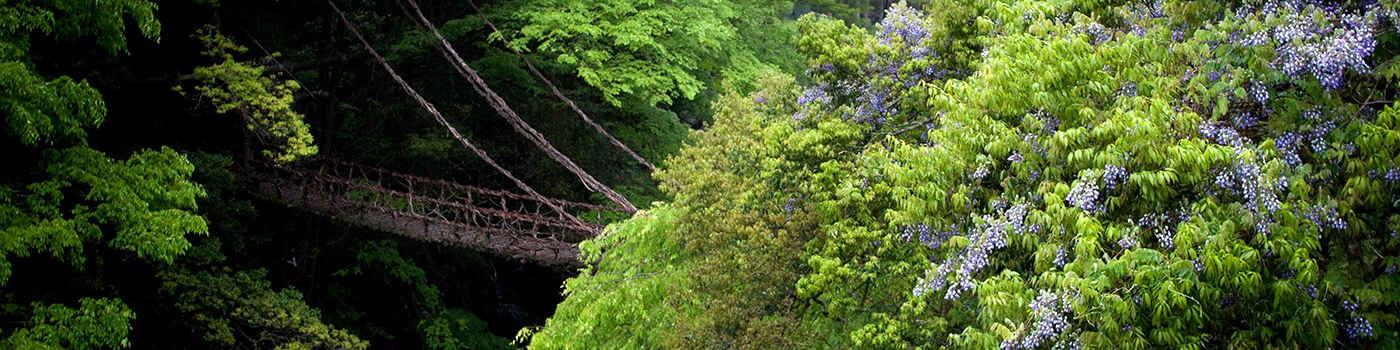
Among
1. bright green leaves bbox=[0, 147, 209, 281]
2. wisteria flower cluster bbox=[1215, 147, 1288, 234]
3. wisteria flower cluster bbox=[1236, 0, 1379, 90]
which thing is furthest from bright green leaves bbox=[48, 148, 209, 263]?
wisteria flower cluster bbox=[1236, 0, 1379, 90]

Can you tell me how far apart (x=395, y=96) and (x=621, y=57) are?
370cm

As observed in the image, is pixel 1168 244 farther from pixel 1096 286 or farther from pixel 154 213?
pixel 154 213

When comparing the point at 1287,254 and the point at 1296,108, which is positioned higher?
the point at 1296,108

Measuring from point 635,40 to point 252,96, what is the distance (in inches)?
174

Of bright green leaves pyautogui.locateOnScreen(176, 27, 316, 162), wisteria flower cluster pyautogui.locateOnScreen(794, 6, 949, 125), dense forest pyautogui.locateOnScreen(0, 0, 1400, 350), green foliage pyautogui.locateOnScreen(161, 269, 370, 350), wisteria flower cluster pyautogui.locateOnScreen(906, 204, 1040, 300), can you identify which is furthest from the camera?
bright green leaves pyautogui.locateOnScreen(176, 27, 316, 162)

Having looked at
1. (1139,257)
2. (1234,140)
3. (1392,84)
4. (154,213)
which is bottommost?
(154,213)

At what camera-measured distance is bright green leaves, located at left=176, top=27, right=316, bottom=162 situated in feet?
31.7

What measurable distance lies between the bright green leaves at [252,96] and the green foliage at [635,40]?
3.13m

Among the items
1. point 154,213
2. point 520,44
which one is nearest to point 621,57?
point 520,44

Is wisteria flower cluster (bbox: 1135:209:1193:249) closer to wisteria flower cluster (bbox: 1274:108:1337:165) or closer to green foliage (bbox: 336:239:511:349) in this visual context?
wisteria flower cluster (bbox: 1274:108:1337:165)

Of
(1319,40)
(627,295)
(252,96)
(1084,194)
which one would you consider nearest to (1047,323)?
(1084,194)

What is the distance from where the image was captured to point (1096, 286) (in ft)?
11.8

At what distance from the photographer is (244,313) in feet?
31.4

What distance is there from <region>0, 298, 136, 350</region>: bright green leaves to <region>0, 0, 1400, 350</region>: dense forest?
0.02m
